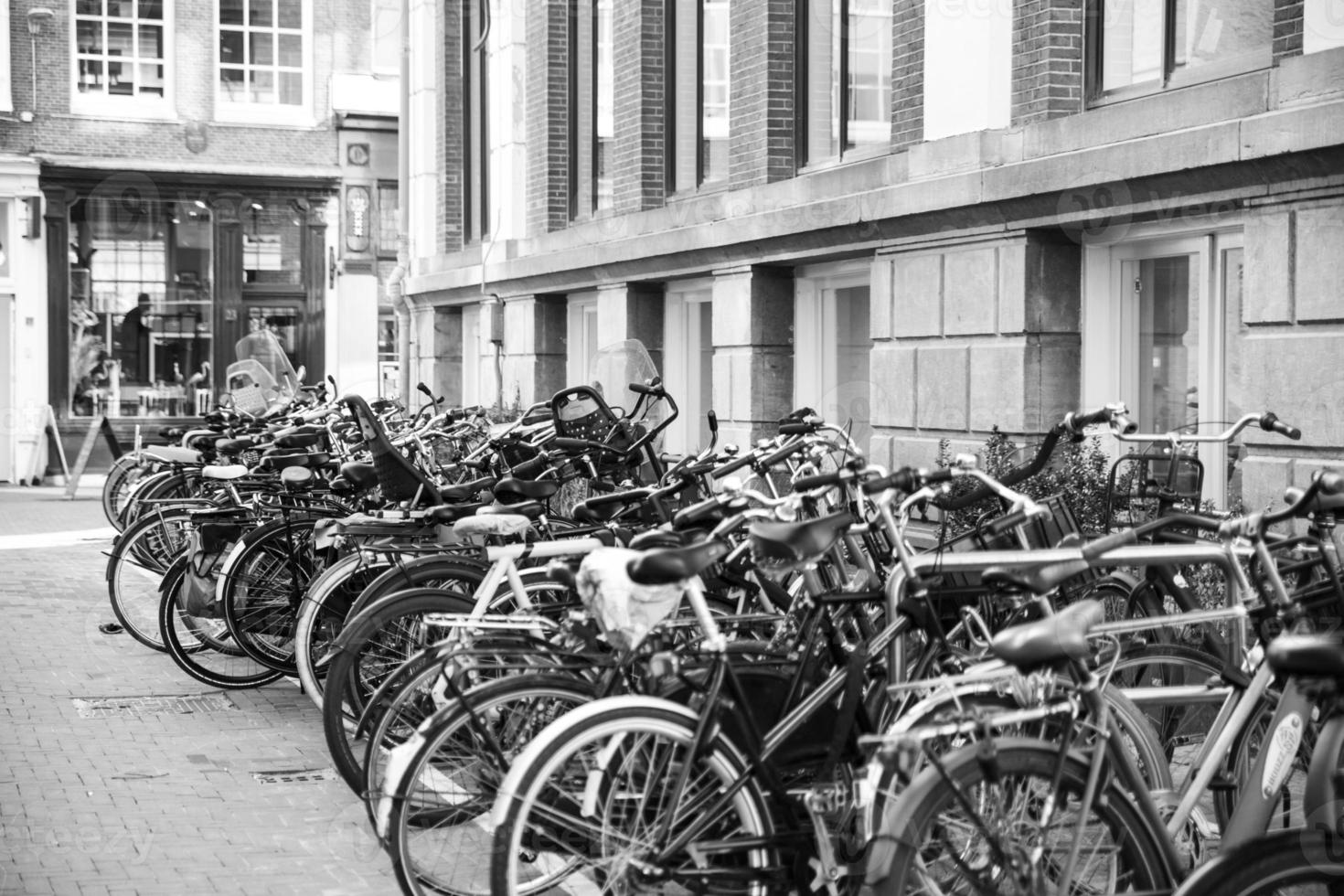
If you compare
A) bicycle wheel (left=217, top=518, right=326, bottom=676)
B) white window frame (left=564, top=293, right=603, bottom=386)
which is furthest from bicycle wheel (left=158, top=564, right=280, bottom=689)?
white window frame (left=564, top=293, right=603, bottom=386)

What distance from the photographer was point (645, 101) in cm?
1501

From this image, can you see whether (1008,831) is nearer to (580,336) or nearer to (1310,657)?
(1310,657)

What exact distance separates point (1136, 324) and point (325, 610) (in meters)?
4.76

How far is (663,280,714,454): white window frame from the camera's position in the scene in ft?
48.2

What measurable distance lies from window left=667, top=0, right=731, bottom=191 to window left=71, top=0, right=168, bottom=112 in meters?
14.3

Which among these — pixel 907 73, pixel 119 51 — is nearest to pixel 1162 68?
pixel 907 73

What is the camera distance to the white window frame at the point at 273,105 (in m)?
Answer: 27.1

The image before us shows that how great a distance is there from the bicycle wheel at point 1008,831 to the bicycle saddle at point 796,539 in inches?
33.6

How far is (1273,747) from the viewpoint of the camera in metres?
3.85

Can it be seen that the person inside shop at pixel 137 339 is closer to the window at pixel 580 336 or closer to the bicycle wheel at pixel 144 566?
the window at pixel 580 336

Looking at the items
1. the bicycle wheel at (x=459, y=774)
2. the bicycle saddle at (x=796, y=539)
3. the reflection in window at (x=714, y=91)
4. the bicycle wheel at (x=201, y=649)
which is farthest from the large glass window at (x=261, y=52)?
the bicycle saddle at (x=796, y=539)

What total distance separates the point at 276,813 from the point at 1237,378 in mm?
4724

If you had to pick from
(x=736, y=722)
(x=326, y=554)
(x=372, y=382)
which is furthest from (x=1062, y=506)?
(x=372, y=382)

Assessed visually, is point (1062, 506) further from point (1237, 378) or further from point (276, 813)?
point (276, 813)
